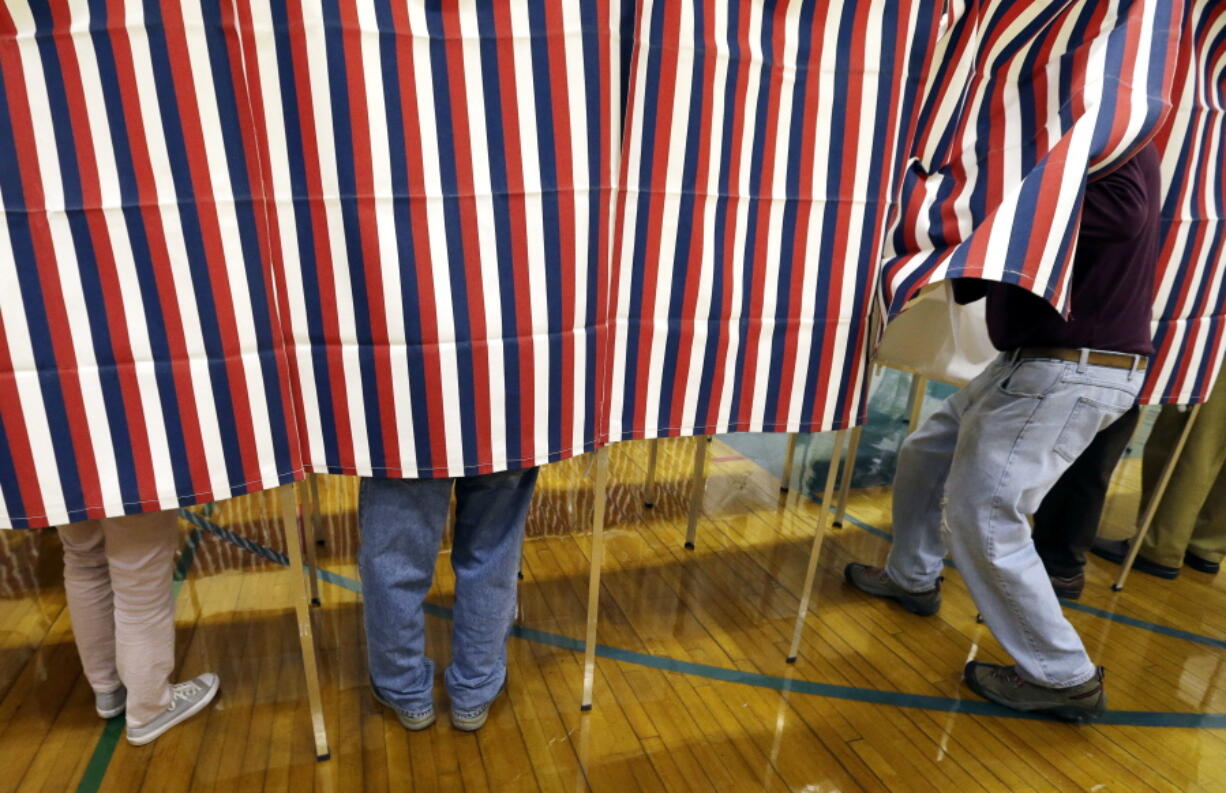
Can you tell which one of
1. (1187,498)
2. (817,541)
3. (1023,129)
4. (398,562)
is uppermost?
(1023,129)

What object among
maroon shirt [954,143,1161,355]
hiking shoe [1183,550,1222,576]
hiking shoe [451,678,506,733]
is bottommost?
hiking shoe [1183,550,1222,576]

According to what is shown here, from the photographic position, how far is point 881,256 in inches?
63.7

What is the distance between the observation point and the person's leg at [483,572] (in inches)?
58.7

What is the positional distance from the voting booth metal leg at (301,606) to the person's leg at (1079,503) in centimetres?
224

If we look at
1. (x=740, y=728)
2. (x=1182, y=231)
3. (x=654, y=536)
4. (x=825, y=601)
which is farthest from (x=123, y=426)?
(x=1182, y=231)

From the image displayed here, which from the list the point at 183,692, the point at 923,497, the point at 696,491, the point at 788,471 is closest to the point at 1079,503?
the point at 923,497

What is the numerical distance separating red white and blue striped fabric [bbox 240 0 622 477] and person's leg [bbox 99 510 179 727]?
36cm

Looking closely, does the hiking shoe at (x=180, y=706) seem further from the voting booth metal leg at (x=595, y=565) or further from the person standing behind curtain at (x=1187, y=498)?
the person standing behind curtain at (x=1187, y=498)

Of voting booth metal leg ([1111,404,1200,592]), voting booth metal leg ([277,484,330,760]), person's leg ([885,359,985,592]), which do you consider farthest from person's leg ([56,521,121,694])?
voting booth metal leg ([1111,404,1200,592])

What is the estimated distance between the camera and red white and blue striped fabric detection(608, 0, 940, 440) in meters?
1.38

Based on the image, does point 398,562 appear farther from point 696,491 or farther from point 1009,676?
point 1009,676

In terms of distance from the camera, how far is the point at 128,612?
4.66ft

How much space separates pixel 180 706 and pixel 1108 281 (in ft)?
7.35

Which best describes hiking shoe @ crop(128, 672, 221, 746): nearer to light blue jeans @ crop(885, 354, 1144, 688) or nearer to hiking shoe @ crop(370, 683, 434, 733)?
hiking shoe @ crop(370, 683, 434, 733)
